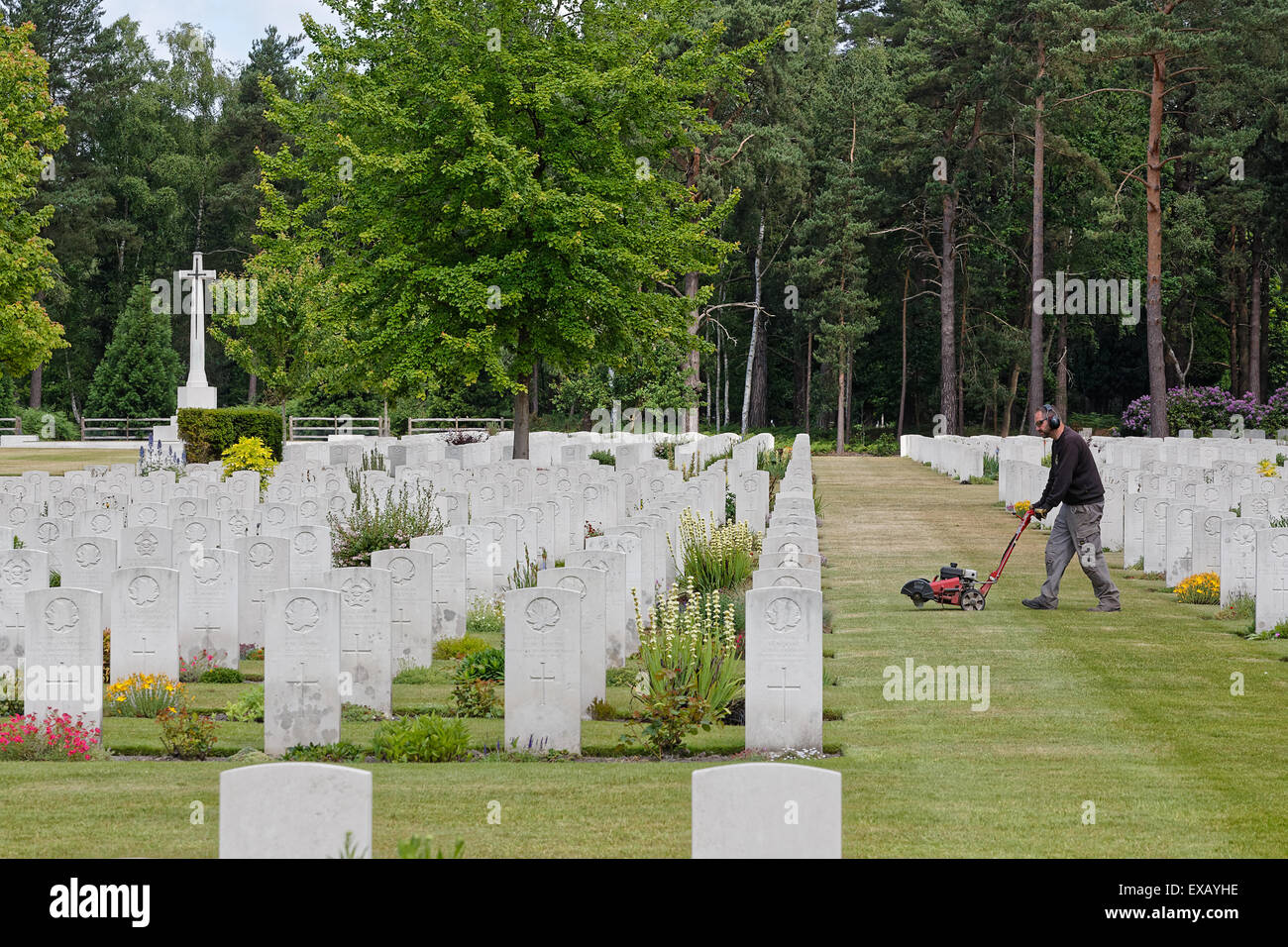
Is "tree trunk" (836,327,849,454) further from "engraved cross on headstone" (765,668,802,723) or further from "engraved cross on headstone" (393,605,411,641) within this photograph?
"engraved cross on headstone" (765,668,802,723)

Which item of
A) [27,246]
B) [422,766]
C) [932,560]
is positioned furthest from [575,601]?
[27,246]

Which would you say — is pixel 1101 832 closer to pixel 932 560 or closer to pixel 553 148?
pixel 932 560

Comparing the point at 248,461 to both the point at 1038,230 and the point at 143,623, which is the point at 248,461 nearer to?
the point at 143,623

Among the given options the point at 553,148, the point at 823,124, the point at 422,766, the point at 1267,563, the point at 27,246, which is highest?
the point at 823,124

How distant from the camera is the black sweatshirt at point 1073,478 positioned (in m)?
14.3

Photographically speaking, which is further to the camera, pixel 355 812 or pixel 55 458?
pixel 55 458

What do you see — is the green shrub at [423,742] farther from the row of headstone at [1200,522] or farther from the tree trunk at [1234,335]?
the tree trunk at [1234,335]

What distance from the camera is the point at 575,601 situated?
9.45 meters

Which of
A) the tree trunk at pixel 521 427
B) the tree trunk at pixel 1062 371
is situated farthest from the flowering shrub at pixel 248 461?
the tree trunk at pixel 1062 371

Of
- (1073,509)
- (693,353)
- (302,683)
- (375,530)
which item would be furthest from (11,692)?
(693,353)

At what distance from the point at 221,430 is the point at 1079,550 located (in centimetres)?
2726

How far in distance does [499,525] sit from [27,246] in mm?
21617

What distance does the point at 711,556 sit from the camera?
16219 millimetres

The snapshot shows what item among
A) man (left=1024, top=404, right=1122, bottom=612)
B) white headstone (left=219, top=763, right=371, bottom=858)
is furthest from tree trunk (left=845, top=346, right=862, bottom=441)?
white headstone (left=219, top=763, right=371, bottom=858)
